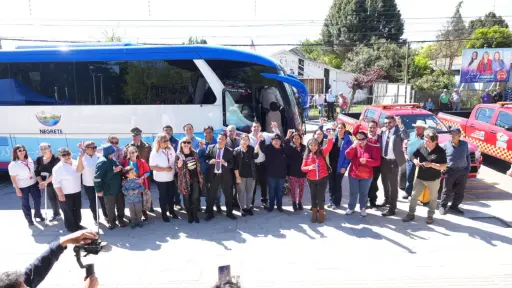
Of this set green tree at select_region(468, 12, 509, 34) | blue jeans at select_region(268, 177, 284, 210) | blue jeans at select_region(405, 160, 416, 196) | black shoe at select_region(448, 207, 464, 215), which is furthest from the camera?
green tree at select_region(468, 12, 509, 34)

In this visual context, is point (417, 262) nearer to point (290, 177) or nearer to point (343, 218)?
point (343, 218)

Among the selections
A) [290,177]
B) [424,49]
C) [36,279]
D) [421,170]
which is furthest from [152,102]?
[424,49]

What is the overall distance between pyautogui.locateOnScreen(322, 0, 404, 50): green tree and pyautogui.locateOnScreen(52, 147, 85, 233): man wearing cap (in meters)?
40.5

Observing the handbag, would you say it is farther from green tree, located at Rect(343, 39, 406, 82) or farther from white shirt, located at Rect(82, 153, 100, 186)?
green tree, located at Rect(343, 39, 406, 82)

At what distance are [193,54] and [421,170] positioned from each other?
5.70 m

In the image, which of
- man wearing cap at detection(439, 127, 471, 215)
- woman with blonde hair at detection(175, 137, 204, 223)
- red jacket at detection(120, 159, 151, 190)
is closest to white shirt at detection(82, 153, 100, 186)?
red jacket at detection(120, 159, 151, 190)

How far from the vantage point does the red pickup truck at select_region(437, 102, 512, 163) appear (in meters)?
9.48

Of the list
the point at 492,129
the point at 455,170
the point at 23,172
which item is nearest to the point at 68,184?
the point at 23,172

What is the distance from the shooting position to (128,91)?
9.10 meters

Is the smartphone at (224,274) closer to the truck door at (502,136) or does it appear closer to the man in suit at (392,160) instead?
the man in suit at (392,160)

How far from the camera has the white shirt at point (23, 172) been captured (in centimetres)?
645

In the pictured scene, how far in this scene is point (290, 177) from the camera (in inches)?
277

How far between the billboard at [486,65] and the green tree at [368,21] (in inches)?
746

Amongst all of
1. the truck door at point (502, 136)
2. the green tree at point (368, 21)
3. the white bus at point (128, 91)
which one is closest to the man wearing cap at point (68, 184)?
the white bus at point (128, 91)
